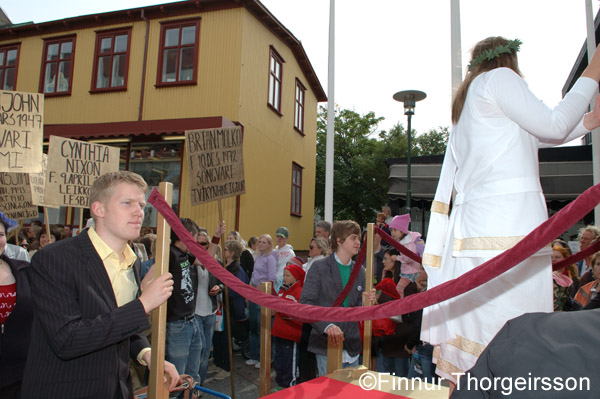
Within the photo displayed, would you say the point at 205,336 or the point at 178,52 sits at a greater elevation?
the point at 178,52

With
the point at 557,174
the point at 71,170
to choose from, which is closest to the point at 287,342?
the point at 71,170

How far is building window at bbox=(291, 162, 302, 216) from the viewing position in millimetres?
17219

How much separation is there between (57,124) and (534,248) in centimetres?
1527

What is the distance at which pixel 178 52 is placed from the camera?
13.5m

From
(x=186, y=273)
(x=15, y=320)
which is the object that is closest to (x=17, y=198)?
(x=186, y=273)

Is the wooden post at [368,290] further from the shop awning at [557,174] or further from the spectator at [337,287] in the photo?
the shop awning at [557,174]

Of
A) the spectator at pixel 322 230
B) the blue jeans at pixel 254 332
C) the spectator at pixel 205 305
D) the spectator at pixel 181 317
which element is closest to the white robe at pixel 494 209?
the spectator at pixel 181 317

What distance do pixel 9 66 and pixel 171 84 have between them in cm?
729

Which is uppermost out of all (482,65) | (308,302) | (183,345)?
(482,65)

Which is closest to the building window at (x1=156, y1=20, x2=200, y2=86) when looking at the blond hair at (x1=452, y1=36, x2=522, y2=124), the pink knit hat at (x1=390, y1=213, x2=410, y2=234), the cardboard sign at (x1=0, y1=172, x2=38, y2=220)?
the cardboard sign at (x1=0, y1=172, x2=38, y2=220)

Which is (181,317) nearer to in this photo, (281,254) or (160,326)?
(160,326)

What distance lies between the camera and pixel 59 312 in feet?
6.28

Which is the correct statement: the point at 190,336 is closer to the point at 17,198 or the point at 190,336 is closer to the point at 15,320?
the point at 15,320

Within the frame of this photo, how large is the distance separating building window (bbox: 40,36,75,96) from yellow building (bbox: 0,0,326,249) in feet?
0.11
